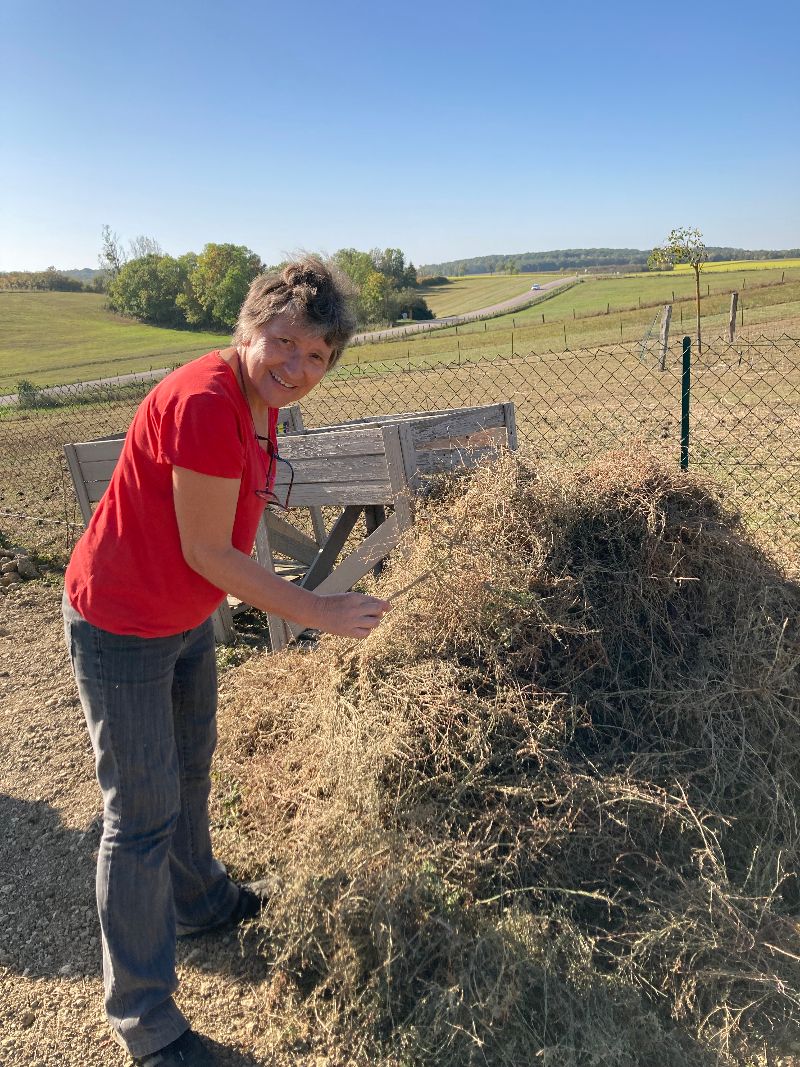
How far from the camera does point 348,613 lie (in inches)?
71.7

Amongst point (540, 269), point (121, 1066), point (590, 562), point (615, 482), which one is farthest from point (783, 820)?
point (540, 269)

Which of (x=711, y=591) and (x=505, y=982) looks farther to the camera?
(x=711, y=591)

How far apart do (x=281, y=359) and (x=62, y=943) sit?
2164 mm

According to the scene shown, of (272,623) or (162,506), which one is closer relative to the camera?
(162,506)

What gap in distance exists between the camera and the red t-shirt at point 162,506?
160cm

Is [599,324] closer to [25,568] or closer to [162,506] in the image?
[25,568]

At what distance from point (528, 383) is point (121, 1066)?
49.8 feet

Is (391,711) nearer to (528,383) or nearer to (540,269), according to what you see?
(528,383)

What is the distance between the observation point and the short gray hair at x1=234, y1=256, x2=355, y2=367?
1786 mm

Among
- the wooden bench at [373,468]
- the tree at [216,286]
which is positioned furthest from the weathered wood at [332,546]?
the tree at [216,286]

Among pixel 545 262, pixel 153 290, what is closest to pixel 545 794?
pixel 153 290

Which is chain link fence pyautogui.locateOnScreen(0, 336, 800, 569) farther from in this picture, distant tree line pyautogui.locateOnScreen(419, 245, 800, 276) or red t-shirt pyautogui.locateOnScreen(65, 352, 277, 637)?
distant tree line pyautogui.locateOnScreen(419, 245, 800, 276)

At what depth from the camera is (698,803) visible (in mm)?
2352

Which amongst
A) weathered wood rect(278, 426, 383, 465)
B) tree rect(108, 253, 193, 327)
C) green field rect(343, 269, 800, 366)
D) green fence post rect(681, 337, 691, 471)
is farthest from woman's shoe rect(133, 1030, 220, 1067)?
tree rect(108, 253, 193, 327)
